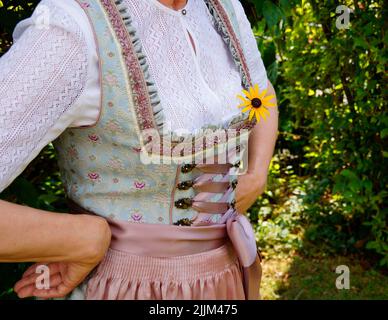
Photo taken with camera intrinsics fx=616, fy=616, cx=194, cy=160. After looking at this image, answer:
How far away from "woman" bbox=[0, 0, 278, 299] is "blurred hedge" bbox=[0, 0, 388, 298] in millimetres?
1043

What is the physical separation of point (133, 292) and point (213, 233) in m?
0.22

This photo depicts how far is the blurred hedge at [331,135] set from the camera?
10.1ft

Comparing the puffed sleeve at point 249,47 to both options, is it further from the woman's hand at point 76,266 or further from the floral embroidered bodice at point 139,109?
the woman's hand at point 76,266

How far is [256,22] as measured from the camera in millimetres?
2227

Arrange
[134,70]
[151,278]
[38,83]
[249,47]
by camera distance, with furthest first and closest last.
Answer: [249,47], [151,278], [134,70], [38,83]

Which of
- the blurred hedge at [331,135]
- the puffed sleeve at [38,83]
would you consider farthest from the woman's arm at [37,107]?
the blurred hedge at [331,135]

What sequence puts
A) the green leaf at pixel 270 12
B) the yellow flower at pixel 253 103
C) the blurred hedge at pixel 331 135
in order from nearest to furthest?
A: the yellow flower at pixel 253 103 → the green leaf at pixel 270 12 → the blurred hedge at pixel 331 135

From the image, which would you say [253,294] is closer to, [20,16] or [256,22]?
[20,16]

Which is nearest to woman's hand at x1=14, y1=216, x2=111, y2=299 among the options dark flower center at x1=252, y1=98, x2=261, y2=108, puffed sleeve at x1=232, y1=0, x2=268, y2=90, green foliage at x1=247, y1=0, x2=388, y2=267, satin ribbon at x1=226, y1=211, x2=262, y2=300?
satin ribbon at x1=226, y1=211, x2=262, y2=300

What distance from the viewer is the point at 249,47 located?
61.6 inches

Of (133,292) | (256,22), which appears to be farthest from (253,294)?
(256,22)

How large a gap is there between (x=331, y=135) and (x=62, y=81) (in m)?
2.82

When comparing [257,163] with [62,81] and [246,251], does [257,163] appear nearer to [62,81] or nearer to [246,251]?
[246,251]

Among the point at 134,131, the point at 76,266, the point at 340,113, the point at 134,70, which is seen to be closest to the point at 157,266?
the point at 76,266
